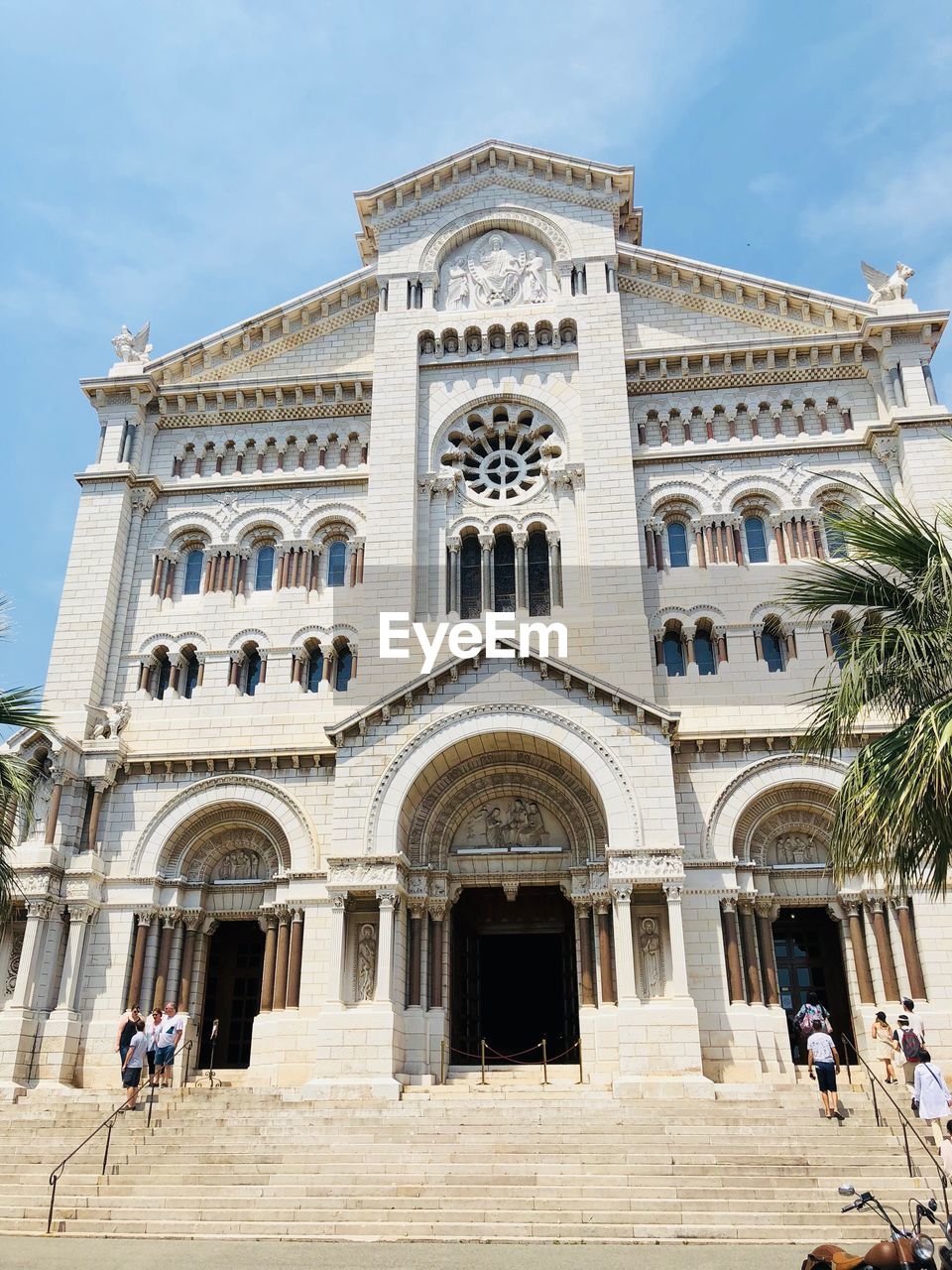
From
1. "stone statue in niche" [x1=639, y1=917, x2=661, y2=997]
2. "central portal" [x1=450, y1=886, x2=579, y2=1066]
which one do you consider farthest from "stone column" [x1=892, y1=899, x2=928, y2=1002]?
"central portal" [x1=450, y1=886, x2=579, y2=1066]

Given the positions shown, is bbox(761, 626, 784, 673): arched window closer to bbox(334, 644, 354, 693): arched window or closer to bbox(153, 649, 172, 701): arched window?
bbox(334, 644, 354, 693): arched window

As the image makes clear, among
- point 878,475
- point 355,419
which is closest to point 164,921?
point 355,419

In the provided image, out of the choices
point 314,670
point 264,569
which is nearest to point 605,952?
point 314,670

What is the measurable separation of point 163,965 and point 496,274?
22.2 metres

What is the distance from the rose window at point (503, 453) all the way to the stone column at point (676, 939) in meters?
12.3

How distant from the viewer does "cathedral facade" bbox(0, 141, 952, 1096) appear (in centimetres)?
2303

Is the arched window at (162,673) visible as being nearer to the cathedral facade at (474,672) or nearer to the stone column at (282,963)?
the cathedral facade at (474,672)

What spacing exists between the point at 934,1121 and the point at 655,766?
340 inches

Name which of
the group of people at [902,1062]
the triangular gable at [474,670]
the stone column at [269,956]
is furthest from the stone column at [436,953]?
the group of people at [902,1062]

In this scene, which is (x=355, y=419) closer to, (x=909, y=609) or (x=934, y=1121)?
(x=909, y=609)

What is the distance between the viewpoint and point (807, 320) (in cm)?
3067

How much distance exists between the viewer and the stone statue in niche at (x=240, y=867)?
2638 centimetres

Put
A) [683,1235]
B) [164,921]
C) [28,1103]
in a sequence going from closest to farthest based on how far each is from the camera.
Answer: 1. [683,1235]
2. [28,1103]
3. [164,921]

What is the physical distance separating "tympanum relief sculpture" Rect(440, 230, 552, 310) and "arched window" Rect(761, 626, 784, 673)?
12.5m
